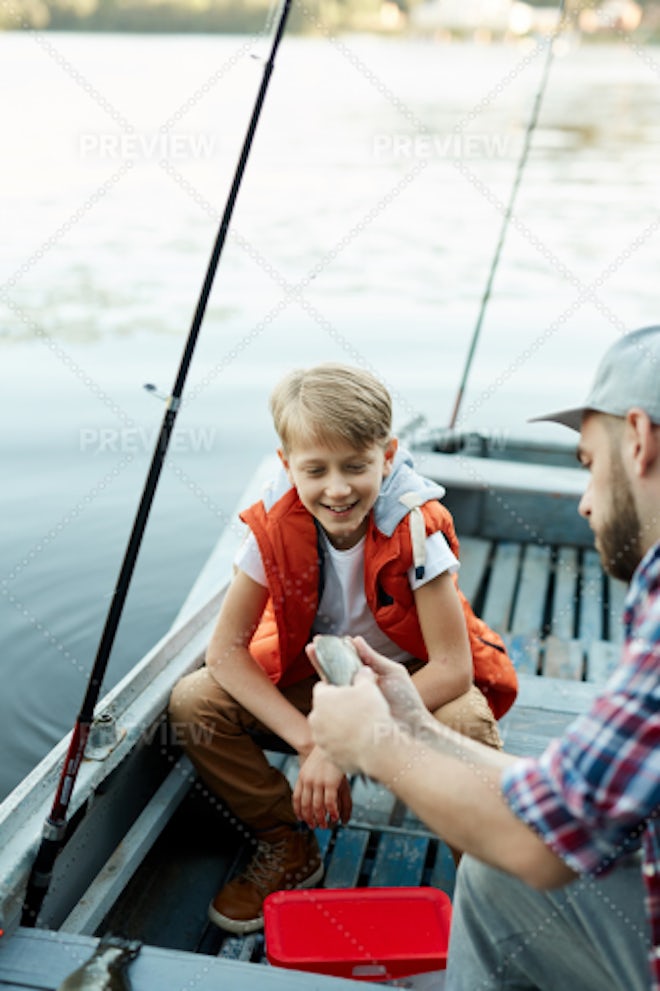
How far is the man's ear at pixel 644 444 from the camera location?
1364mm

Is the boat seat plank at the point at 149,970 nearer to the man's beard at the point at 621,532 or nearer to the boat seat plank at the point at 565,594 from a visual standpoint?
the man's beard at the point at 621,532

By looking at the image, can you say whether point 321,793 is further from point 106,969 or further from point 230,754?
point 106,969

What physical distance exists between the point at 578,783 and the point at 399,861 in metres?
1.38

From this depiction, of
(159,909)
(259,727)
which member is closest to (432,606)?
(259,727)

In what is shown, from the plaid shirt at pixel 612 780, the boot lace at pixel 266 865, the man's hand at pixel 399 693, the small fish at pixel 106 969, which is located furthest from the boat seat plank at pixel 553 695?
the plaid shirt at pixel 612 780

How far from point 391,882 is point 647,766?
138 cm

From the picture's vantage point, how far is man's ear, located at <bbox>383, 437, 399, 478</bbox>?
7.30 ft

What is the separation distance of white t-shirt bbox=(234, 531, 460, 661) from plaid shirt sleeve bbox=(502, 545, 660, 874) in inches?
38.3

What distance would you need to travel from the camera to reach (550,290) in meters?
10.5

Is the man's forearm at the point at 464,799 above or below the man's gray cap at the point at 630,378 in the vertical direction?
below

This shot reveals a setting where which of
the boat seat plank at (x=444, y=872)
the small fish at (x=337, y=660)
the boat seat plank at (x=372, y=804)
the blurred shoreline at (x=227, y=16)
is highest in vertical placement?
the blurred shoreline at (x=227, y=16)

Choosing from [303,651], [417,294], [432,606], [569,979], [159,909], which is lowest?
[159,909]

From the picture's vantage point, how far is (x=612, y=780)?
3.81 feet

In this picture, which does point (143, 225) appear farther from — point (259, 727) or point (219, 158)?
point (259, 727)
